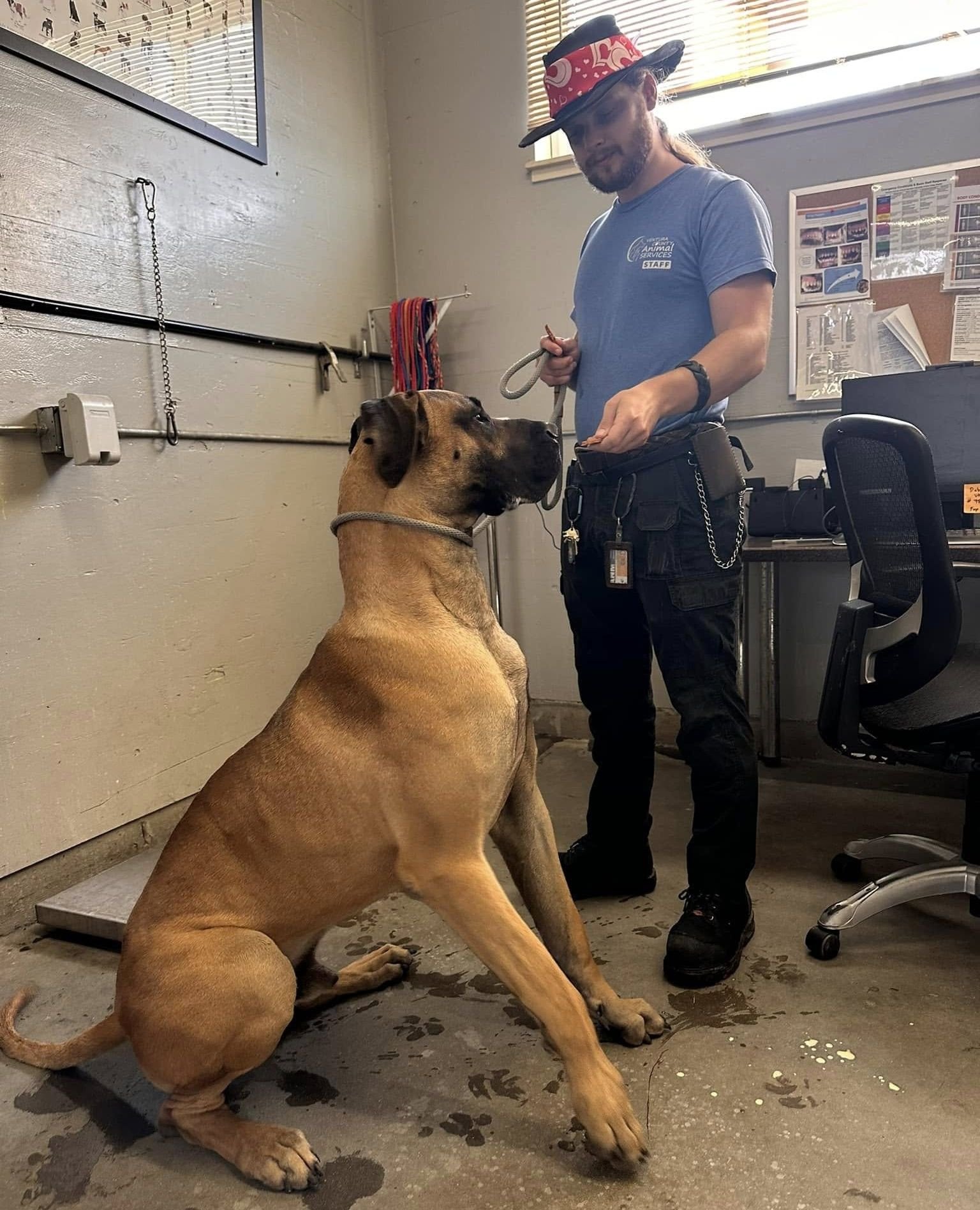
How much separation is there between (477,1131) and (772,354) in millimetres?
2590

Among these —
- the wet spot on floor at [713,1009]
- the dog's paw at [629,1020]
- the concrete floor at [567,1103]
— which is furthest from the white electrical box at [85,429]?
the wet spot on floor at [713,1009]

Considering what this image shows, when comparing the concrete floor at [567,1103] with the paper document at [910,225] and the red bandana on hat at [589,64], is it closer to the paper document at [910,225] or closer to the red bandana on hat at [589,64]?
the red bandana on hat at [589,64]

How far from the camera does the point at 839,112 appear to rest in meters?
2.75

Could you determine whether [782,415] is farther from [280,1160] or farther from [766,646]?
[280,1160]

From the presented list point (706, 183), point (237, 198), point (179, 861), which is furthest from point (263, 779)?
point (237, 198)

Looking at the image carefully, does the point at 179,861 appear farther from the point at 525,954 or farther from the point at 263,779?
the point at 525,954

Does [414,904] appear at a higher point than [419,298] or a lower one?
lower

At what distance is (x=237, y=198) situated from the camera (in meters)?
2.87

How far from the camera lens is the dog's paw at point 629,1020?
1.49m

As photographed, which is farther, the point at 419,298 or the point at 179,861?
the point at 419,298

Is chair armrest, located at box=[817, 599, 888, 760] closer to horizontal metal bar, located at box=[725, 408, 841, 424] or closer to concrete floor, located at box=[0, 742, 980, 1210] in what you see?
concrete floor, located at box=[0, 742, 980, 1210]

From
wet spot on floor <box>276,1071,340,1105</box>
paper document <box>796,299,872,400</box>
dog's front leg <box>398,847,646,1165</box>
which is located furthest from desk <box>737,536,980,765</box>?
wet spot on floor <box>276,1071,340,1105</box>

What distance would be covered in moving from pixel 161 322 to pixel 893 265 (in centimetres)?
239

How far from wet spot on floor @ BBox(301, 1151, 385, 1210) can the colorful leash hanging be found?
2.70 metres
